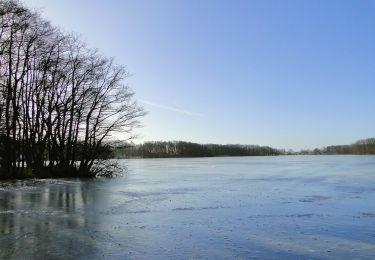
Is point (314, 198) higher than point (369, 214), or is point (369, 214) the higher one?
point (314, 198)

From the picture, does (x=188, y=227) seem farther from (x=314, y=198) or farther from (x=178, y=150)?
(x=178, y=150)

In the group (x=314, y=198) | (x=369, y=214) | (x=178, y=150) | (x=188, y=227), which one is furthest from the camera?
(x=178, y=150)

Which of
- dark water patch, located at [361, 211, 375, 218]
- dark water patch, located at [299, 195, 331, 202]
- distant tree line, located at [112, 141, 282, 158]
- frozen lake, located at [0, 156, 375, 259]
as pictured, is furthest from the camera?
distant tree line, located at [112, 141, 282, 158]

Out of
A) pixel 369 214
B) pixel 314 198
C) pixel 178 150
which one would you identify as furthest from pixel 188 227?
pixel 178 150

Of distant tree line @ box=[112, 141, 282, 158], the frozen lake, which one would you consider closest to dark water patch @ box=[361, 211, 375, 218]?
the frozen lake

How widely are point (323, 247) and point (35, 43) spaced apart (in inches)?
1037

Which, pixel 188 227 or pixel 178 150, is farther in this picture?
pixel 178 150

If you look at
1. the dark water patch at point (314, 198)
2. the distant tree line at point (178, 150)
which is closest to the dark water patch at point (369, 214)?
the dark water patch at point (314, 198)

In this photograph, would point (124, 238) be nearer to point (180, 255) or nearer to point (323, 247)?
point (180, 255)

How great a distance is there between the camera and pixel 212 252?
23.9 ft

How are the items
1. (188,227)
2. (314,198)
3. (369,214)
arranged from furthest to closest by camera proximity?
(314,198) → (369,214) → (188,227)

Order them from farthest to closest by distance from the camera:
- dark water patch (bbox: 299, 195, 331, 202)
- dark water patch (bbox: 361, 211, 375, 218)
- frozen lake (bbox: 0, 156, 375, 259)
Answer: dark water patch (bbox: 299, 195, 331, 202), dark water patch (bbox: 361, 211, 375, 218), frozen lake (bbox: 0, 156, 375, 259)

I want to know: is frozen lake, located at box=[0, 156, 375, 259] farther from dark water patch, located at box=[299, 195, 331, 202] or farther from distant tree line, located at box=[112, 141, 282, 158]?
distant tree line, located at box=[112, 141, 282, 158]

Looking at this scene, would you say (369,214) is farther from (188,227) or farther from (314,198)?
(188,227)
